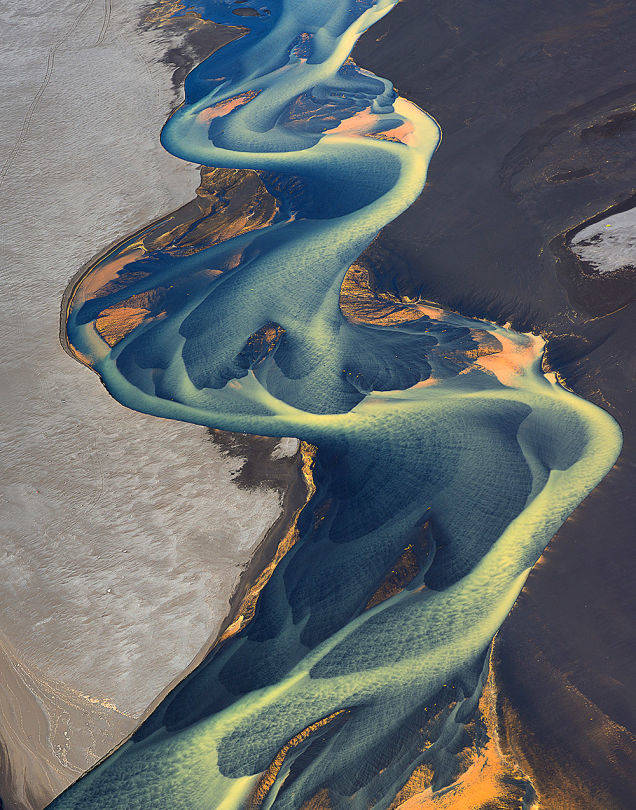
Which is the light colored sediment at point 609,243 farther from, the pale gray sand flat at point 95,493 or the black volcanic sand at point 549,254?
the pale gray sand flat at point 95,493

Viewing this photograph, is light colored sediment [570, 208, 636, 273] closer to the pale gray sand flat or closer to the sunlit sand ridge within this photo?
the sunlit sand ridge

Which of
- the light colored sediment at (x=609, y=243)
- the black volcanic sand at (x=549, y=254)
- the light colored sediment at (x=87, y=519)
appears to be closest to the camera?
the black volcanic sand at (x=549, y=254)

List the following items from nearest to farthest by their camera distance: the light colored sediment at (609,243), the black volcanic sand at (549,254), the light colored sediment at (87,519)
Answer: the black volcanic sand at (549,254) → the light colored sediment at (87,519) → the light colored sediment at (609,243)

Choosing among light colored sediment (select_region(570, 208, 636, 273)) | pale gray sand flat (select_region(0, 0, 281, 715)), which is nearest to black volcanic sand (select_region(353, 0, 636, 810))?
light colored sediment (select_region(570, 208, 636, 273))

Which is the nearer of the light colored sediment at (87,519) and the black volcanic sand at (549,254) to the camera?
the black volcanic sand at (549,254)

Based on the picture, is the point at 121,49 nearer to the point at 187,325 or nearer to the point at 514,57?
the point at 514,57

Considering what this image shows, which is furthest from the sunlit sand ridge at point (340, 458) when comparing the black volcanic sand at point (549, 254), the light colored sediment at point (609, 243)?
the light colored sediment at point (609, 243)

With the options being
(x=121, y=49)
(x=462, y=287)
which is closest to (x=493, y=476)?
(x=462, y=287)
